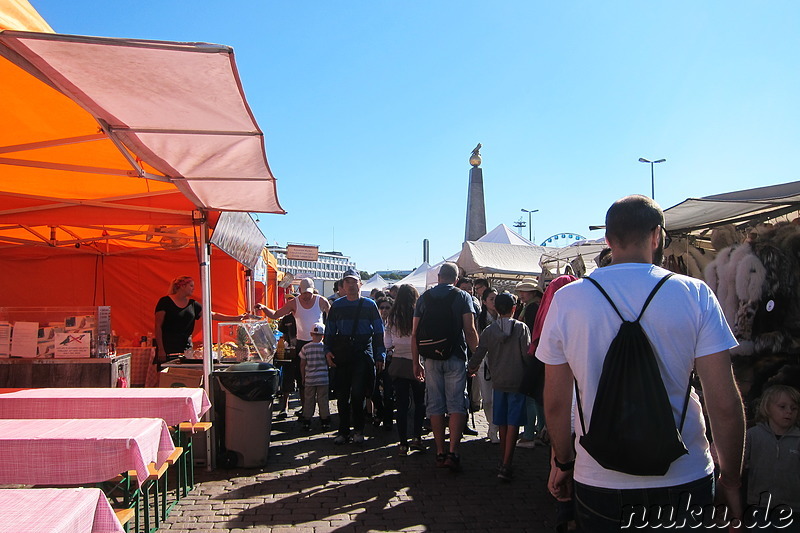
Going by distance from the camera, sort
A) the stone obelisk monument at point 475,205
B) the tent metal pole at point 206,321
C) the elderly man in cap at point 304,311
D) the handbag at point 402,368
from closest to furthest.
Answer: the tent metal pole at point 206,321 < the handbag at point 402,368 < the elderly man in cap at point 304,311 < the stone obelisk monument at point 475,205

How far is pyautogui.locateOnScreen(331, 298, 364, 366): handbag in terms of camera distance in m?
7.08

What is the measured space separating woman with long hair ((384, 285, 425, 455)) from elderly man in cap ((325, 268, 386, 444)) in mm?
401

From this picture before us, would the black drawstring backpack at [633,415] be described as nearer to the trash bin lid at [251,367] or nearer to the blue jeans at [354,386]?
the trash bin lid at [251,367]

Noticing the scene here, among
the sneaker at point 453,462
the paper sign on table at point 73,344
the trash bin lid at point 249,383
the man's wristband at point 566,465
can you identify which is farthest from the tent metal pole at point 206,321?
the man's wristband at point 566,465

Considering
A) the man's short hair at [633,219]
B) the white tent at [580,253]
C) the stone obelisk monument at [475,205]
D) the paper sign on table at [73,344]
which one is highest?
the stone obelisk monument at [475,205]

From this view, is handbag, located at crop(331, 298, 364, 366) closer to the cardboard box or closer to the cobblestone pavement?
the cobblestone pavement

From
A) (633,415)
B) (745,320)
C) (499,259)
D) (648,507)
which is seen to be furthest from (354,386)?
(499,259)

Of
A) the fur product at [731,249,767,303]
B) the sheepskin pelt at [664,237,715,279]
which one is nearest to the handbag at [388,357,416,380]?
the sheepskin pelt at [664,237,715,279]

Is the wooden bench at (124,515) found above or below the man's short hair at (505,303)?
below

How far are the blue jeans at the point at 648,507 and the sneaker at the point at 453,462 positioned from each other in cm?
376

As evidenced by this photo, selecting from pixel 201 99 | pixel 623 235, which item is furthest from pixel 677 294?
pixel 201 99

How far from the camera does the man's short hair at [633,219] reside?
224 cm

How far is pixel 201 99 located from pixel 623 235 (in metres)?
2.34

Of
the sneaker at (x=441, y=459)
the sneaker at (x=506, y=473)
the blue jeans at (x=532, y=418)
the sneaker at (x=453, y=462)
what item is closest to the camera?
the sneaker at (x=506, y=473)
